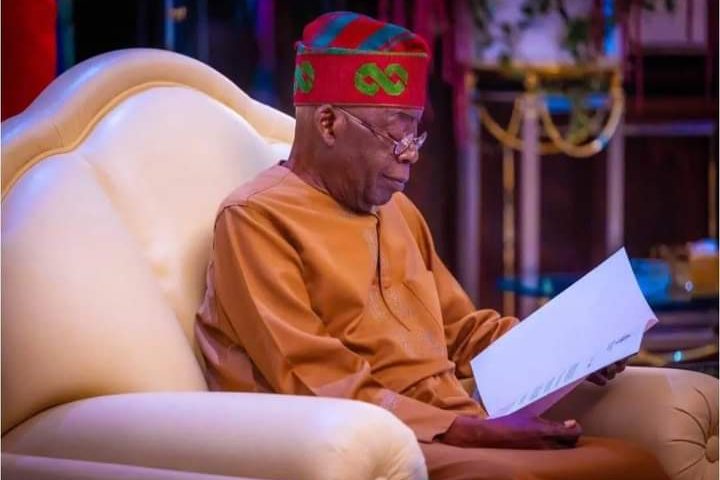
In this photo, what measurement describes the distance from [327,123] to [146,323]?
425 millimetres

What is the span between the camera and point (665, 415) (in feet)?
7.78

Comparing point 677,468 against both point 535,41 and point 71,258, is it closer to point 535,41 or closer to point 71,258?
point 71,258

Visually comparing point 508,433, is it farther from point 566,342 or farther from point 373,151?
point 373,151

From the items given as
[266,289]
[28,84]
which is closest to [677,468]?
[266,289]

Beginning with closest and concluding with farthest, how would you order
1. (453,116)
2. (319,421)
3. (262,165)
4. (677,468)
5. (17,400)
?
(319,421) → (17,400) → (677,468) → (262,165) → (453,116)

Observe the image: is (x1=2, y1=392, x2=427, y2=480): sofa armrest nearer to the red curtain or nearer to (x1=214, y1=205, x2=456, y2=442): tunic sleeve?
(x1=214, y1=205, x2=456, y2=442): tunic sleeve

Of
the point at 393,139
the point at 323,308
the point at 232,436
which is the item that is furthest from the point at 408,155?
the point at 232,436

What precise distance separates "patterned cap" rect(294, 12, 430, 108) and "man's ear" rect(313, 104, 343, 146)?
14 millimetres

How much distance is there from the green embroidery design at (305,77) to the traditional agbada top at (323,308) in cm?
14

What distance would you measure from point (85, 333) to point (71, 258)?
11cm

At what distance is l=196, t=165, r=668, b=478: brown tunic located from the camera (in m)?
2.22

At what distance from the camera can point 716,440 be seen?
2.38 m

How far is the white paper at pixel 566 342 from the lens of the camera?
2180 mm

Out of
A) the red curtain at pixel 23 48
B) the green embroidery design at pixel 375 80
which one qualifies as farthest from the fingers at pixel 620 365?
the red curtain at pixel 23 48
